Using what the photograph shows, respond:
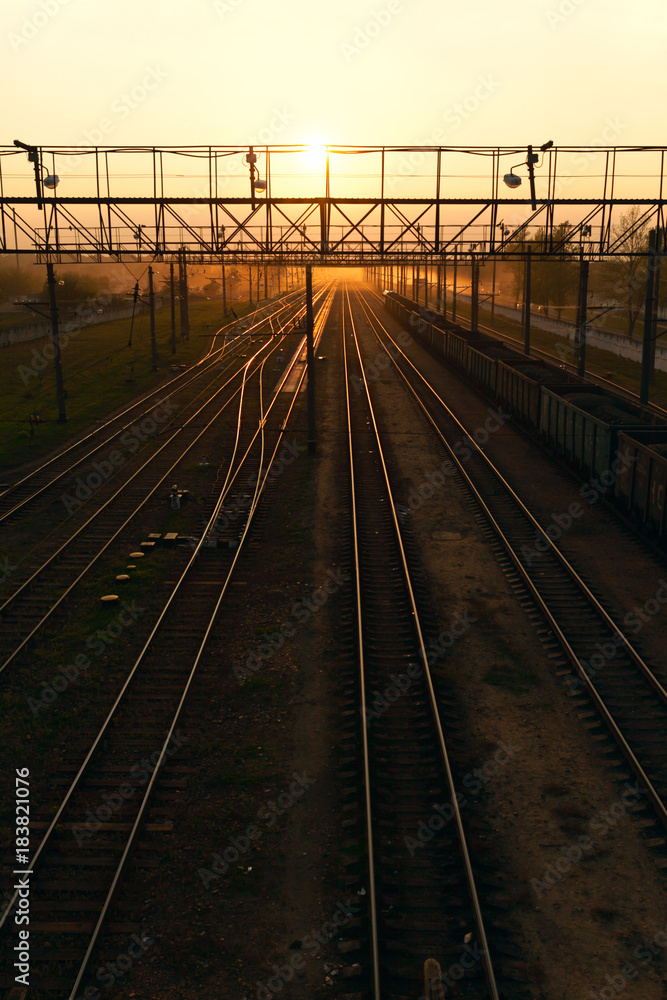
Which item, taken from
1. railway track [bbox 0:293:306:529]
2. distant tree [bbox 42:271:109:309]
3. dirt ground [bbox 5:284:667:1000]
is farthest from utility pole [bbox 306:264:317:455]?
distant tree [bbox 42:271:109:309]

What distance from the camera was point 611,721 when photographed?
34.6 feet

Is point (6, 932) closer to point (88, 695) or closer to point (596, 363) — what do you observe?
point (88, 695)

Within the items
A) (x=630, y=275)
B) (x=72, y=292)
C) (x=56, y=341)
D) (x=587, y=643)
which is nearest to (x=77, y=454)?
(x=56, y=341)

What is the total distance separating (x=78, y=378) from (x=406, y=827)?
40909mm

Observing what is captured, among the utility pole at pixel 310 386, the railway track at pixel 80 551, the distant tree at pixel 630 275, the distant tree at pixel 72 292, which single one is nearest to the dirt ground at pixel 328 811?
the railway track at pixel 80 551

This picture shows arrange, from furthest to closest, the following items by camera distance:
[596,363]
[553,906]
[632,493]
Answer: [596,363] < [632,493] < [553,906]

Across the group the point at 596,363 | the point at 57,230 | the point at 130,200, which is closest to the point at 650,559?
the point at 130,200

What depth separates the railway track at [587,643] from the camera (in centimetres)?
1002

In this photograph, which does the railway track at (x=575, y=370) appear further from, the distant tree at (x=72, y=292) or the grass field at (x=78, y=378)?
the distant tree at (x=72, y=292)

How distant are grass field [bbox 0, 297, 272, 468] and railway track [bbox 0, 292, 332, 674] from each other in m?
4.78

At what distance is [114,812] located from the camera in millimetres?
9109

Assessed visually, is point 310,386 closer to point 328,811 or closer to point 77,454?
point 77,454

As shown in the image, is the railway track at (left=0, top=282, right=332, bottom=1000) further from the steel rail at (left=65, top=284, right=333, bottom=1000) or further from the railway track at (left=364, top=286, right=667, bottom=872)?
the railway track at (left=364, top=286, right=667, bottom=872)

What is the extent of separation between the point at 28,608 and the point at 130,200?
12.4 m
